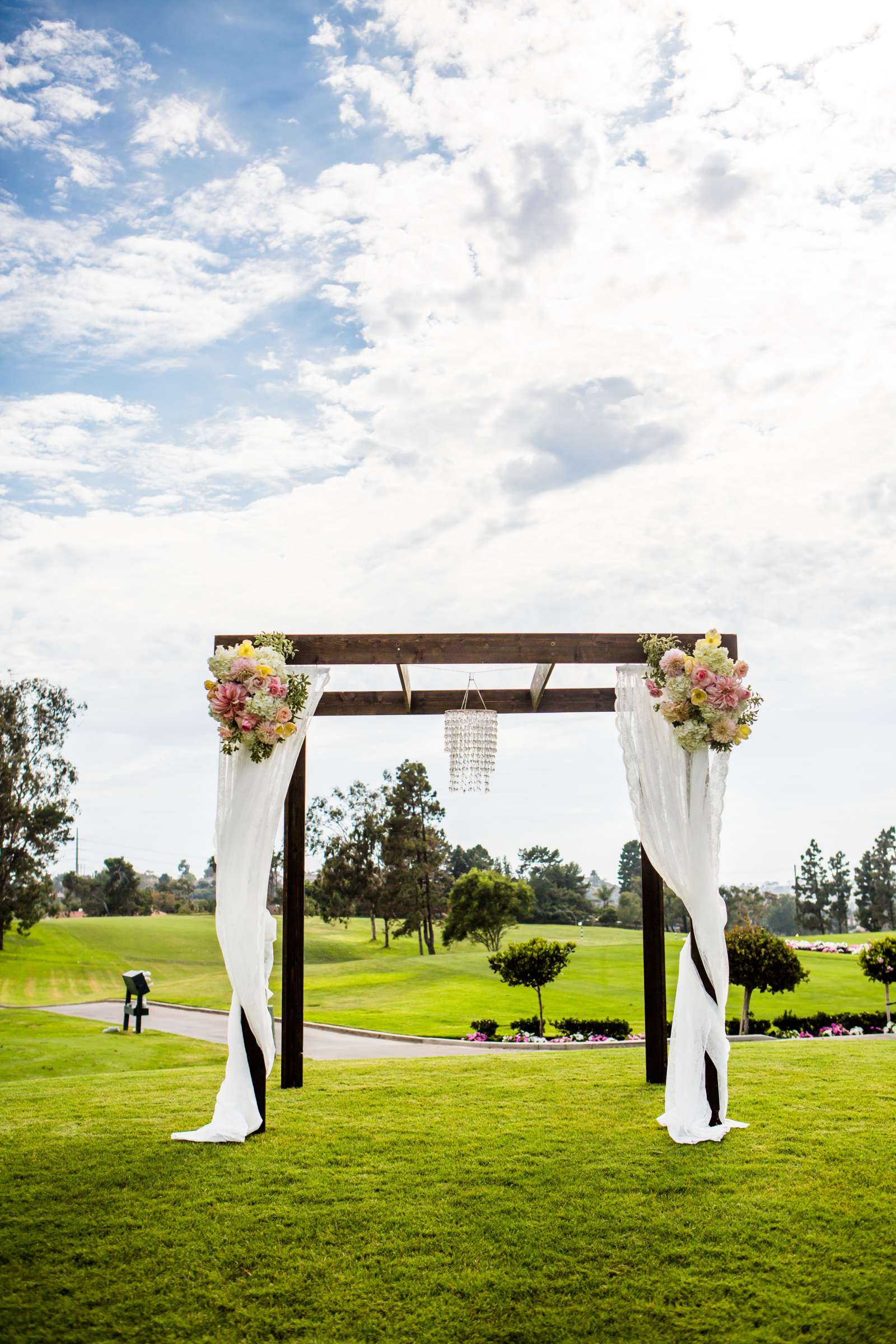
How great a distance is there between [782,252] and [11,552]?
15.8 metres

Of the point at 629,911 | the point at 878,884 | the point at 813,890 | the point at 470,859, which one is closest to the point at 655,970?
the point at 470,859

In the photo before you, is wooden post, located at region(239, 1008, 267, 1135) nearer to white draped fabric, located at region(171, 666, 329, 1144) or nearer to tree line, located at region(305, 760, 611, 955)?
white draped fabric, located at region(171, 666, 329, 1144)

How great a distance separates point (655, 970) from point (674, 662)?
7.56ft

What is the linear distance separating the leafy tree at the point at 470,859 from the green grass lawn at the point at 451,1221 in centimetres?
2534

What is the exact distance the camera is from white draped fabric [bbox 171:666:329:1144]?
5242 millimetres

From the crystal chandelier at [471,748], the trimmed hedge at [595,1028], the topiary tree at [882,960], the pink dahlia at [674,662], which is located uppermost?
the pink dahlia at [674,662]

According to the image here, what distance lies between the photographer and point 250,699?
530cm

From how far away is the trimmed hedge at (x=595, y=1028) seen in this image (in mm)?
13742

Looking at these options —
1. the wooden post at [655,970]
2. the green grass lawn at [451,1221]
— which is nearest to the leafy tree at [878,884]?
the wooden post at [655,970]

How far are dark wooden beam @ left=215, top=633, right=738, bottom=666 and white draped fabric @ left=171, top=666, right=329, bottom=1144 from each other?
76 centimetres

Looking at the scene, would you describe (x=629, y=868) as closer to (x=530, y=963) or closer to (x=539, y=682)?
(x=530, y=963)

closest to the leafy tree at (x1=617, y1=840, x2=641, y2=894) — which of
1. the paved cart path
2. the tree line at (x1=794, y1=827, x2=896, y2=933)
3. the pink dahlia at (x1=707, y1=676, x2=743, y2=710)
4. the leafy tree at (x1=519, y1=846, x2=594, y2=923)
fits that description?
the leafy tree at (x1=519, y1=846, x2=594, y2=923)

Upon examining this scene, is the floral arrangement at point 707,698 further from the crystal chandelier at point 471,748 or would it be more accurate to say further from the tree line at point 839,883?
the tree line at point 839,883

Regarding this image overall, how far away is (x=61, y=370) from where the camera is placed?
11984mm
